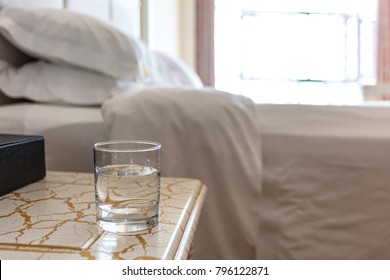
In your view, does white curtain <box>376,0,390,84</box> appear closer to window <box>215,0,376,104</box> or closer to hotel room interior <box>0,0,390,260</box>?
window <box>215,0,376,104</box>

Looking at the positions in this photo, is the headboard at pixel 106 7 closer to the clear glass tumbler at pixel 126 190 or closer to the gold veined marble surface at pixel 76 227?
the gold veined marble surface at pixel 76 227

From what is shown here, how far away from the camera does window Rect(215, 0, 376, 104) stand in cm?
388

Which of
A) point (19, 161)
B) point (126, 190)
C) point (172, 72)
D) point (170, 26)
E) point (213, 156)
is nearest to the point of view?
point (126, 190)

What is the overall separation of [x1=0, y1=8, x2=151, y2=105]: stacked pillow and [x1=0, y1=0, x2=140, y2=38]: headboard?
158 millimetres

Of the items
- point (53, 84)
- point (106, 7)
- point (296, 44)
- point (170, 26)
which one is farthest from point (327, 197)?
point (296, 44)

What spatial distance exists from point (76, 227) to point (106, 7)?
1.80 metres

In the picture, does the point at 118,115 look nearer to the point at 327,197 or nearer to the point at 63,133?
the point at 63,133

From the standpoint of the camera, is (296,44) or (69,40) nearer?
(69,40)

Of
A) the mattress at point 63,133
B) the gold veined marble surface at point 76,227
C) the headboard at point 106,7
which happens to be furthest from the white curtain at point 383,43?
the gold veined marble surface at point 76,227

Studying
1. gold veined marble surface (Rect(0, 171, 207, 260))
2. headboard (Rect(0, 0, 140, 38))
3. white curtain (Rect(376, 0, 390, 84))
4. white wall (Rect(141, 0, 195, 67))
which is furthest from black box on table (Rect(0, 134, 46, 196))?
white curtain (Rect(376, 0, 390, 84))

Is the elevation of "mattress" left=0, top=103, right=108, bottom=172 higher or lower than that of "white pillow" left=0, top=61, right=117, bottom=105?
lower

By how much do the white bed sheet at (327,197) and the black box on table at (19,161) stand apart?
54 centimetres

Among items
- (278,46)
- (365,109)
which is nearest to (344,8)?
(278,46)

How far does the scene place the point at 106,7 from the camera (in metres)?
2.20
